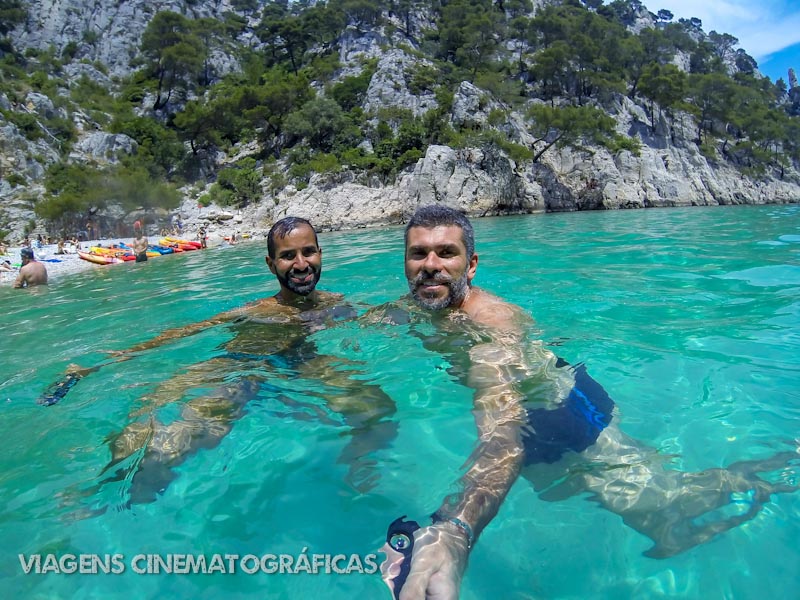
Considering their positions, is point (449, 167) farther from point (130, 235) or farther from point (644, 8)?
point (644, 8)

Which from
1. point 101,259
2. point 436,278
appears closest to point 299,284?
point 436,278

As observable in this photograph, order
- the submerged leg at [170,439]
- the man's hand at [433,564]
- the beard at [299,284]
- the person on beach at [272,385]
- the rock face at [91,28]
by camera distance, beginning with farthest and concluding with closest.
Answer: the rock face at [91,28] < the beard at [299,284] < the person on beach at [272,385] < the submerged leg at [170,439] < the man's hand at [433,564]

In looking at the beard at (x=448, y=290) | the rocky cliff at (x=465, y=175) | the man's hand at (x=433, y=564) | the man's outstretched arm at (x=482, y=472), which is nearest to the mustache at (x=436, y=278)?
the beard at (x=448, y=290)

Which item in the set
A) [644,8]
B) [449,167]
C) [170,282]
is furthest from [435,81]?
[644,8]

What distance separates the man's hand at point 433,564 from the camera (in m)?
1.11

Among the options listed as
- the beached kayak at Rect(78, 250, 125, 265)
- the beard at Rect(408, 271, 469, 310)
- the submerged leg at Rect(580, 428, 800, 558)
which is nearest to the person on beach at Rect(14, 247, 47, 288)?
the beached kayak at Rect(78, 250, 125, 265)

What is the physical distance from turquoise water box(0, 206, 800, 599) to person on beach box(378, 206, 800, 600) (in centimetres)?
8

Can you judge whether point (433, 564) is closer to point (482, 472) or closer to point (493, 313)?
point (482, 472)

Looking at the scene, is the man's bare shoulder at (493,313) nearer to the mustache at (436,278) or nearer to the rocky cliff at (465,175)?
the mustache at (436,278)

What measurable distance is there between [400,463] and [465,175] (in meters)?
28.8

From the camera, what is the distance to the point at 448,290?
2881 millimetres

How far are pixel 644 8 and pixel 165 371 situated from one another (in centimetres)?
11585

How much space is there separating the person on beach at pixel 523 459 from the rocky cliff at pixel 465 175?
960 inches

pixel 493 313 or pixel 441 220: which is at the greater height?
pixel 441 220
